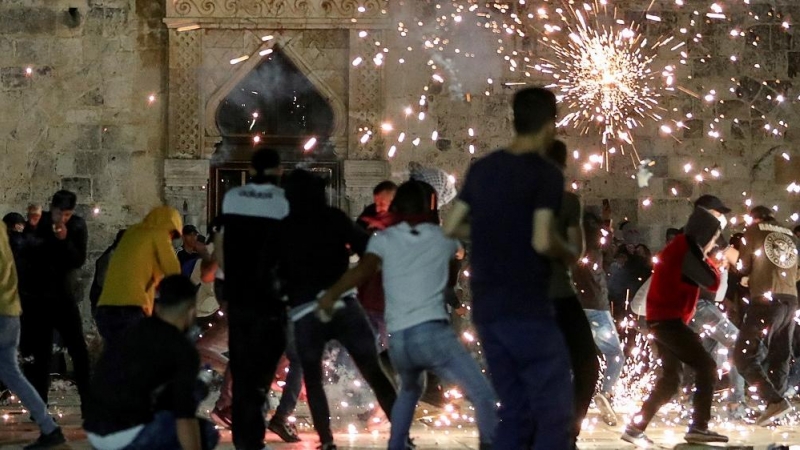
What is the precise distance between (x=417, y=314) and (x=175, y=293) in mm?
1396

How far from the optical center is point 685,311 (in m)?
9.65

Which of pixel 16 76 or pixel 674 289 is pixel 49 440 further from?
pixel 16 76

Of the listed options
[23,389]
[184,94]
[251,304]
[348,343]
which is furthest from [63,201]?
[184,94]

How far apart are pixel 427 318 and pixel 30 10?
9.69 meters

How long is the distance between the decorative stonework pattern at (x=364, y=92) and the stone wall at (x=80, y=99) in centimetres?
203

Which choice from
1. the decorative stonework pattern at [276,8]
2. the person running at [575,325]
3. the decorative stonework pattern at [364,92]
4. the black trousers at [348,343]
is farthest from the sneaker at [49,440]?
the decorative stonework pattern at [276,8]

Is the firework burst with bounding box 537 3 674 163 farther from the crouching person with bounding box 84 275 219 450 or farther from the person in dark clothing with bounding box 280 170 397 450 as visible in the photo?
the crouching person with bounding box 84 275 219 450

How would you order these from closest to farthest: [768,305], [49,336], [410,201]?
[410,201] < [49,336] < [768,305]

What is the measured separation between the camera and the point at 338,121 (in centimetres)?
1602

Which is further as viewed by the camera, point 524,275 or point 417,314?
point 417,314

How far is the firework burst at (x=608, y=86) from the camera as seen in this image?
15531 millimetres

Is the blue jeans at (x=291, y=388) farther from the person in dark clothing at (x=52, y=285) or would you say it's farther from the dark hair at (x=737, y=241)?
the dark hair at (x=737, y=241)

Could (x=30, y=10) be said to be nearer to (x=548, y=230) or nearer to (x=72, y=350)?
(x=72, y=350)

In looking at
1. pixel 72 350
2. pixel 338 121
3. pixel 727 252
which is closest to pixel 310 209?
pixel 72 350
